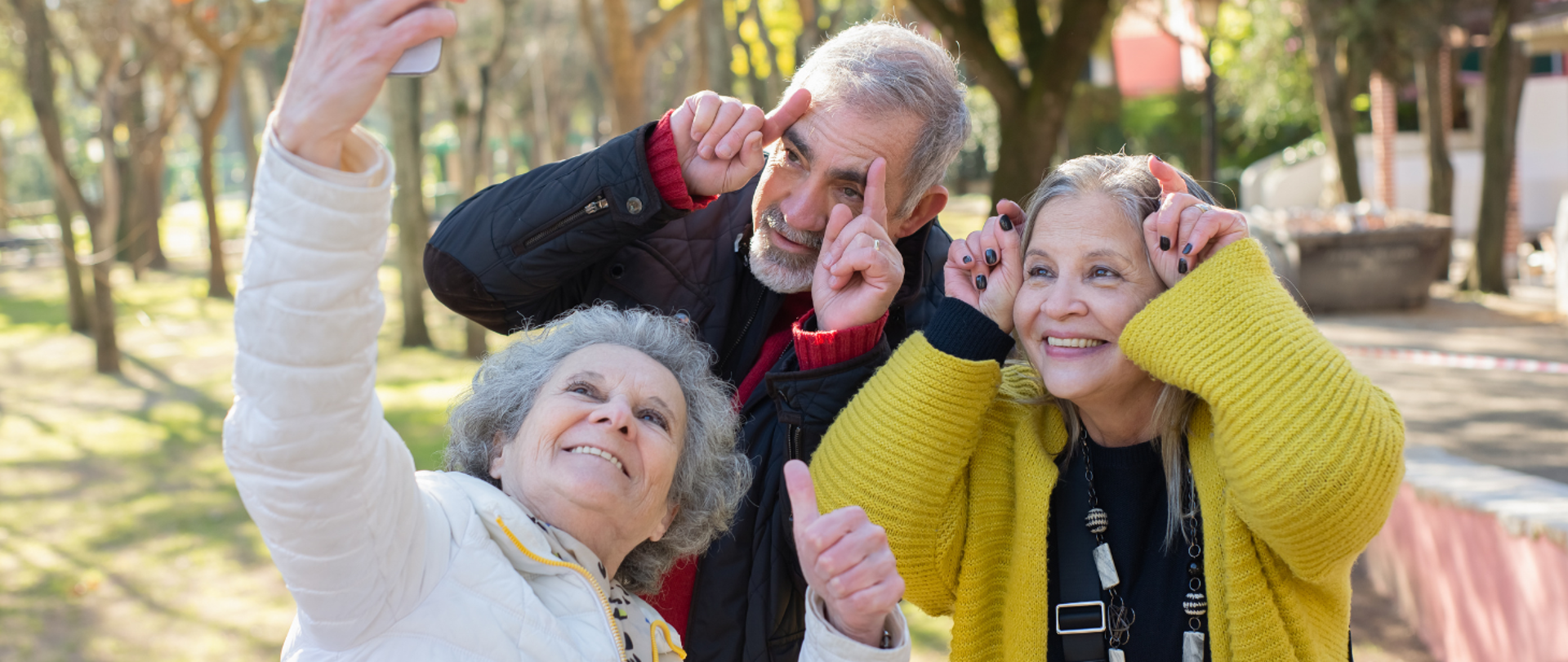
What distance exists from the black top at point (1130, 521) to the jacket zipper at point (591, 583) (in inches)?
31.7

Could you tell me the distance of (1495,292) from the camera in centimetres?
1504

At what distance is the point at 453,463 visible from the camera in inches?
93.0

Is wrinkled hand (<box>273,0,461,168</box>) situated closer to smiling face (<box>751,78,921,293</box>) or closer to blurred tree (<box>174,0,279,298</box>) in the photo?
smiling face (<box>751,78,921,293</box>)

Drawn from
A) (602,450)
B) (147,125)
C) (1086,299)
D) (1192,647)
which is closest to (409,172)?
(602,450)

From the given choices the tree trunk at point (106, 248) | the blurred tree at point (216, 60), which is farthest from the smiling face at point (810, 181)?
the blurred tree at point (216, 60)

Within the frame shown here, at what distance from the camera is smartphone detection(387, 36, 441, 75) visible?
1401mm

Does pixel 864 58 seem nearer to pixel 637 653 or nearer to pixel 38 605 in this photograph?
pixel 637 653

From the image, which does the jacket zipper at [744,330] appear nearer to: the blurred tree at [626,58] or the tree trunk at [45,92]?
the blurred tree at [626,58]

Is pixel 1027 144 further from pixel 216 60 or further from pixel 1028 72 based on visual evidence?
pixel 216 60

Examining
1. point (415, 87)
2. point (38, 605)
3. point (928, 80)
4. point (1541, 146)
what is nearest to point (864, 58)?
point (928, 80)

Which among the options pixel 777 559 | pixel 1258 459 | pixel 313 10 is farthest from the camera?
pixel 777 559

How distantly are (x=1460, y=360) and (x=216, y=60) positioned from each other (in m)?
14.4

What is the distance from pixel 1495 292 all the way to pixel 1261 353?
15215 millimetres

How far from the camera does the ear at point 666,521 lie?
92.7 inches
